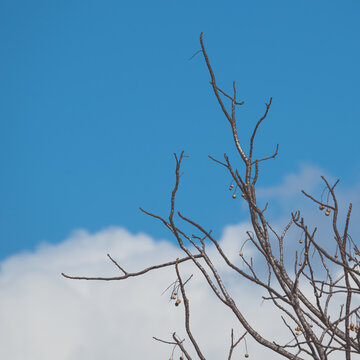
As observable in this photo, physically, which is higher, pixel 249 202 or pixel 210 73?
pixel 210 73

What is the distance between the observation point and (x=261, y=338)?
14.5ft

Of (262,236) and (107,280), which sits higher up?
(262,236)

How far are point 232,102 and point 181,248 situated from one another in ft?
5.25

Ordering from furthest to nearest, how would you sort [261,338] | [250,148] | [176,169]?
[250,148] < [176,169] < [261,338]

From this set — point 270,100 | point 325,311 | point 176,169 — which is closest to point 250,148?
point 270,100

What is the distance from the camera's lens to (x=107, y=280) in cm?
493

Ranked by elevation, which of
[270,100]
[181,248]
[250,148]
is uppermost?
[270,100]

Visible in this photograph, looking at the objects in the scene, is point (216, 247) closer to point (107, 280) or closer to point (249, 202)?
point (249, 202)

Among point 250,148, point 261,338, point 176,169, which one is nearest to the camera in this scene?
point 261,338

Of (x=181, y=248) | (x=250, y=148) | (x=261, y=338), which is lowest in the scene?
(x=261, y=338)

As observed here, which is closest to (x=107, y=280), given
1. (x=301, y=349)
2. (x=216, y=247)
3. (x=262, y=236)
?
(x=216, y=247)

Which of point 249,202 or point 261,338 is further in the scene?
point 249,202

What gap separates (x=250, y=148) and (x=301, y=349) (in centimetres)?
192

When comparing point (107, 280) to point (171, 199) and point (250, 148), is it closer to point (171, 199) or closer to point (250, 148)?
point (171, 199)
